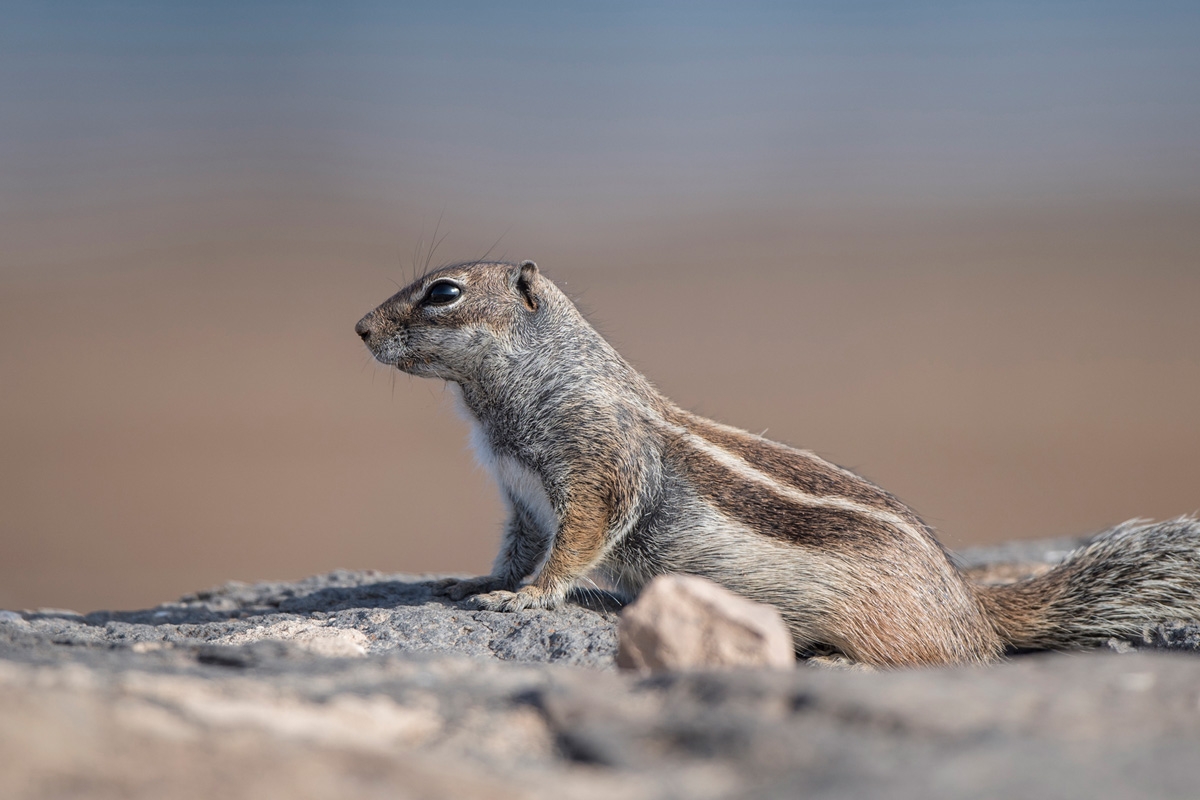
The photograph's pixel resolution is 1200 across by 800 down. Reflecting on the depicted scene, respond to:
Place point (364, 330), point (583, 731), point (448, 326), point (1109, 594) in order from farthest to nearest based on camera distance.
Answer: point (364, 330) → point (448, 326) → point (1109, 594) → point (583, 731)

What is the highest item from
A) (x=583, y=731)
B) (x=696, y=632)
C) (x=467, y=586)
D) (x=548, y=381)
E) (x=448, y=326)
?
(x=448, y=326)

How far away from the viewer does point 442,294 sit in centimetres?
550

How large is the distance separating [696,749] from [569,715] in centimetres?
32

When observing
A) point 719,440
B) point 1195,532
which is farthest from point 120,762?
point 1195,532

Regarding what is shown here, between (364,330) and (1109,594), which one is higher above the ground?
(364,330)

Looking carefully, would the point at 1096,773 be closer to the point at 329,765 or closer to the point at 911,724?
the point at 911,724

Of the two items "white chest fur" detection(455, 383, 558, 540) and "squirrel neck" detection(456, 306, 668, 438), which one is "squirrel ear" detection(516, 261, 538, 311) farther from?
"white chest fur" detection(455, 383, 558, 540)

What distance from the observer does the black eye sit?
18.0 feet

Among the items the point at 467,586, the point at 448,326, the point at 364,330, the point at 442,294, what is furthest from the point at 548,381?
the point at 467,586

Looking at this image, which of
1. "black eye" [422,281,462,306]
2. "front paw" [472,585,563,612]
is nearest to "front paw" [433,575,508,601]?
"front paw" [472,585,563,612]

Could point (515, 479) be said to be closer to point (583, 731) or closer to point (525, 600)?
point (525, 600)

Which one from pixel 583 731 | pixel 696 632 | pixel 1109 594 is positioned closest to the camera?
pixel 583 731

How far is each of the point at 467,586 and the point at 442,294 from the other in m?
1.74

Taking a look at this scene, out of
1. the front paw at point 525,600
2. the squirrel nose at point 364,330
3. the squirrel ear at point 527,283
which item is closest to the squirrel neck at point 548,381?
the squirrel ear at point 527,283
